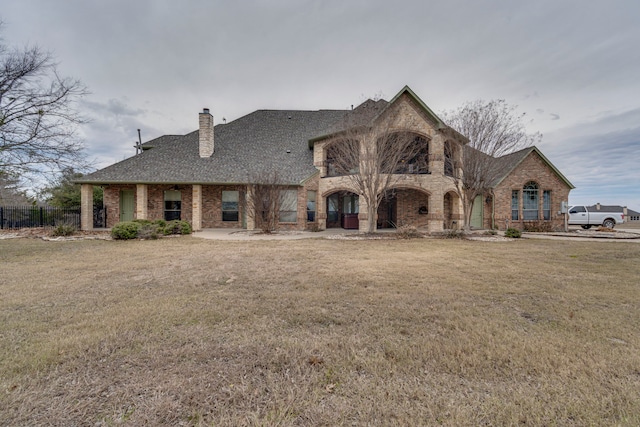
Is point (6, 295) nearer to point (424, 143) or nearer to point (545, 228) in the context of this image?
point (424, 143)

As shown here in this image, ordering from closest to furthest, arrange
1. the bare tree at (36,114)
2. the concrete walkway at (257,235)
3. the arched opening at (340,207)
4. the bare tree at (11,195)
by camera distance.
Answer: the bare tree at (36,114) < the concrete walkway at (257,235) < the bare tree at (11,195) < the arched opening at (340,207)

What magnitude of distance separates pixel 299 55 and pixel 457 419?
18.8 m

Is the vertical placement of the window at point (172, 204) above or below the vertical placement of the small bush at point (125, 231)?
above

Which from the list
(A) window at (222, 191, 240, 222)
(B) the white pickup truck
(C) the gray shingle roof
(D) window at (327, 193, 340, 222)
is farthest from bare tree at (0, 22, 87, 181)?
(B) the white pickup truck

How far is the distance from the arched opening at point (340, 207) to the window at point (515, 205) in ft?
37.6

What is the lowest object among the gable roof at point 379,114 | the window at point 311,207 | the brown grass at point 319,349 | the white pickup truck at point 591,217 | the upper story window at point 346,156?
the brown grass at point 319,349

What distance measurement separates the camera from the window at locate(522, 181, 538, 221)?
20.0 meters

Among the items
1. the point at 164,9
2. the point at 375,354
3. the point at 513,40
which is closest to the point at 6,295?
the point at 375,354

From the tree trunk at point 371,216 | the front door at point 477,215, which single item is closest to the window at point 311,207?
the tree trunk at point 371,216

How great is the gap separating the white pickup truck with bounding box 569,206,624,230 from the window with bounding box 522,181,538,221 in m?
4.94

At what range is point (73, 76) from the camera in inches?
457

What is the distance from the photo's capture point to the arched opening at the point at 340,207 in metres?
19.9

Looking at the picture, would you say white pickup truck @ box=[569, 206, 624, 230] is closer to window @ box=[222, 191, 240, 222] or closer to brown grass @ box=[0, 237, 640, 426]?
brown grass @ box=[0, 237, 640, 426]

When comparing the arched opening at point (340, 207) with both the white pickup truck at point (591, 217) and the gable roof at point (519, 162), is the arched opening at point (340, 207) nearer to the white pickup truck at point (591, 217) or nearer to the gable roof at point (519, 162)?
the gable roof at point (519, 162)
